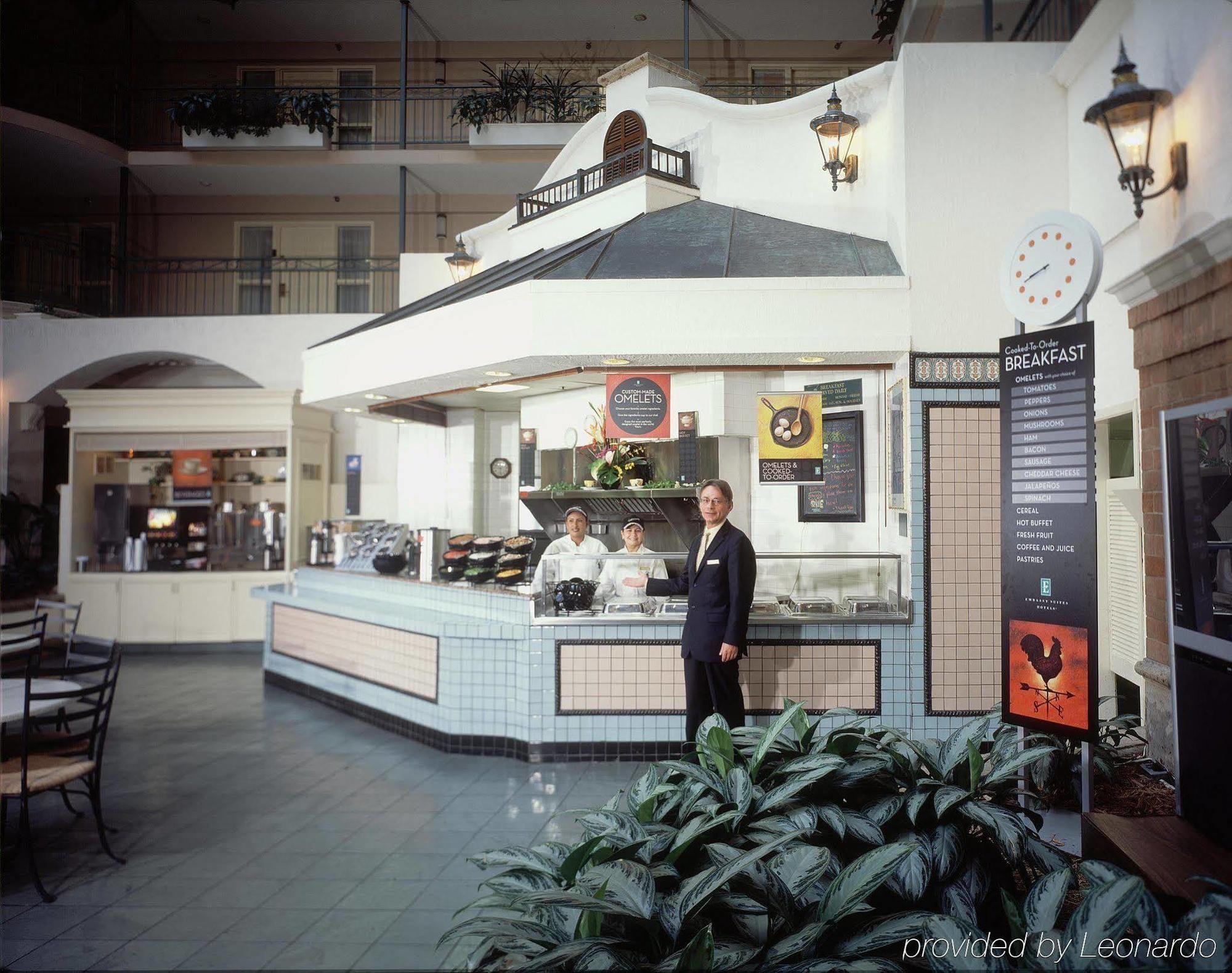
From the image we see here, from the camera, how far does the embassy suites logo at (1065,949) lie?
135cm

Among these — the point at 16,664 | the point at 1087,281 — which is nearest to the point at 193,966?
the point at 1087,281

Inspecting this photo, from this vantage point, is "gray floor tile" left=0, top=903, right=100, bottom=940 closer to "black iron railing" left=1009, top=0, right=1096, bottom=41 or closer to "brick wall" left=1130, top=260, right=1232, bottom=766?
"brick wall" left=1130, top=260, right=1232, bottom=766

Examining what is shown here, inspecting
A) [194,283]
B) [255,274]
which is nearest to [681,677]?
[255,274]

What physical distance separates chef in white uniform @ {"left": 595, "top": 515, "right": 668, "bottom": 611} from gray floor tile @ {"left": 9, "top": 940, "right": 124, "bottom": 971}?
321 cm

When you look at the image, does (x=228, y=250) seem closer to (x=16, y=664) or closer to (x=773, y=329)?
(x=16, y=664)

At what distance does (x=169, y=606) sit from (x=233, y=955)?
8132 mm

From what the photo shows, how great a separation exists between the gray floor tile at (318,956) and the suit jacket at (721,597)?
233 cm

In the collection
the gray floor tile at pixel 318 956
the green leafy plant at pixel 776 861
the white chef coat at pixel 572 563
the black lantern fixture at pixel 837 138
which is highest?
the black lantern fixture at pixel 837 138

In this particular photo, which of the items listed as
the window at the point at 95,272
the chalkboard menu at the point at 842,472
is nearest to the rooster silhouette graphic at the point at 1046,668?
the chalkboard menu at the point at 842,472

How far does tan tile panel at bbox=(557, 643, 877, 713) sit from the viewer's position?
530 cm

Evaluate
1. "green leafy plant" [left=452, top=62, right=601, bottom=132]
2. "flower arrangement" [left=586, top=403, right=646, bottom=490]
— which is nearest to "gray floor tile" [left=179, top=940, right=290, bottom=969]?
"flower arrangement" [left=586, top=403, right=646, bottom=490]

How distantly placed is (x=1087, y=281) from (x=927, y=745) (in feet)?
6.31

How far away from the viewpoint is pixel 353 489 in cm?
1107

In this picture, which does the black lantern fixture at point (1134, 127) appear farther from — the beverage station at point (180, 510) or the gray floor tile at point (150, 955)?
the beverage station at point (180, 510)
